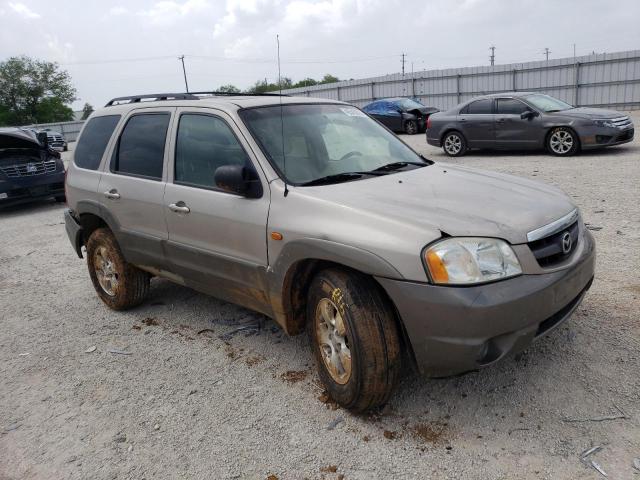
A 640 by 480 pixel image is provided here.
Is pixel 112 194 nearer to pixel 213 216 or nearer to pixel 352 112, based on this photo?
pixel 213 216

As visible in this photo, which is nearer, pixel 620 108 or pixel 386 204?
pixel 386 204

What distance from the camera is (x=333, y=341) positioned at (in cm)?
304

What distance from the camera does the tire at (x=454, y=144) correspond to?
1328cm

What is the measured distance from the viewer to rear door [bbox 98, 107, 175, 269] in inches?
160

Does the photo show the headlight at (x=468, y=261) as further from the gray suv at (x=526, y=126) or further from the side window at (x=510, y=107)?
the side window at (x=510, y=107)

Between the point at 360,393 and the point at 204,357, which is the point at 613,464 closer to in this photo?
the point at 360,393

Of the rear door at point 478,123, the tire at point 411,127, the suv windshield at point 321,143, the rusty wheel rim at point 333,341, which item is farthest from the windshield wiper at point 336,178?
the tire at point 411,127

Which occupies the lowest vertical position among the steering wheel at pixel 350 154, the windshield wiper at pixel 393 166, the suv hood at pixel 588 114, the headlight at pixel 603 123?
the windshield wiper at pixel 393 166

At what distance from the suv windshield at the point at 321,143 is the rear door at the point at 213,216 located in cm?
17

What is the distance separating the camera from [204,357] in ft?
12.7

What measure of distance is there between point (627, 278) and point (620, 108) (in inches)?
878

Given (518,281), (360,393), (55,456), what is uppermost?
(518,281)

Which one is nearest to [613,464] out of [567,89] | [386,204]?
[386,204]

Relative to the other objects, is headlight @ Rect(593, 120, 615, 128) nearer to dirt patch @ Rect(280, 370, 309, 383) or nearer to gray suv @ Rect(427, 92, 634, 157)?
gray suv @ Rect(427, 92, 634, 157)
